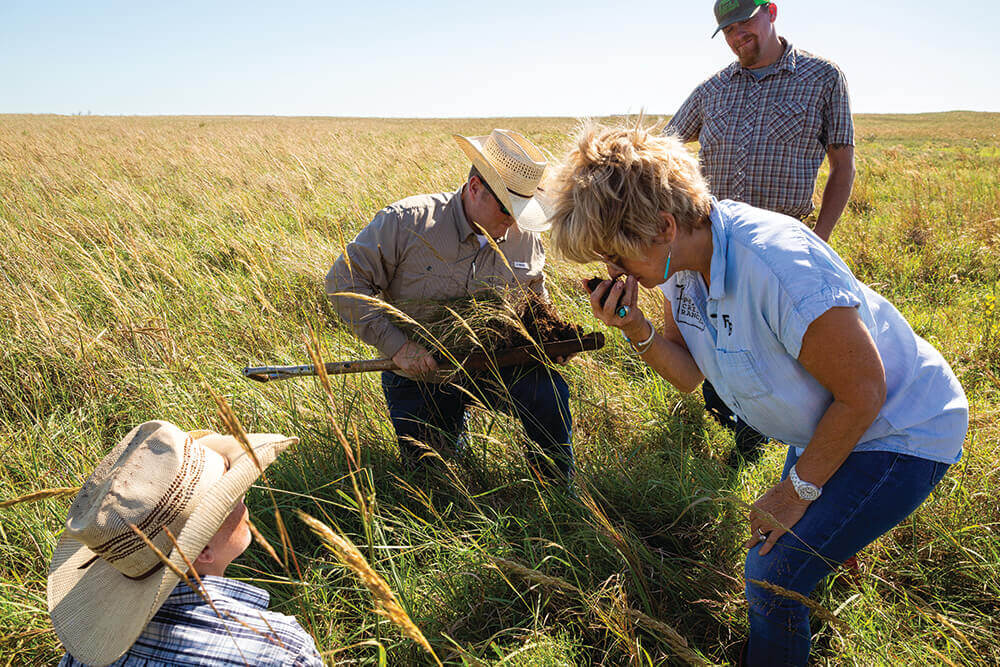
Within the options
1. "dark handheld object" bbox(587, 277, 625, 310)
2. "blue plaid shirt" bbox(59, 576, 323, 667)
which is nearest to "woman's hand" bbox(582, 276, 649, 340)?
"dark handheld object" bbox(587, 277, 625, 310)

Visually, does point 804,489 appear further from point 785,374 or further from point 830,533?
point 785,374

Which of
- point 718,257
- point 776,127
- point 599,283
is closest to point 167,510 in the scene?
point 599,283

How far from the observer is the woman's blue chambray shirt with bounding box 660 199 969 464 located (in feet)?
5.42

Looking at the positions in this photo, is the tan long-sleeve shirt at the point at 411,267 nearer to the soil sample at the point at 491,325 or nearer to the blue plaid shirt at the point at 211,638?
the soil sample at the point at 491,325

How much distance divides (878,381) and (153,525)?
6.54 ft

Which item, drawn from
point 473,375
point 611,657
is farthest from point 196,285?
point 611,657

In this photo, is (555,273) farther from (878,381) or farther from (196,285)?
(878,381)

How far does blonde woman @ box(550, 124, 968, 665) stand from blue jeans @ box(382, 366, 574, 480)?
1.08 meters

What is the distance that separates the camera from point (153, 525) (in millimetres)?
1315

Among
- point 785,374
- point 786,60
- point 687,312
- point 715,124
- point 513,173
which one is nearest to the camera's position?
point 785,374

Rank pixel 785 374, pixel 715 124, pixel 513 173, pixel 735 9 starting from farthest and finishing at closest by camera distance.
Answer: pixel 715 124 → pixel 735 9 → pixel 513 173 → pixel 785 374

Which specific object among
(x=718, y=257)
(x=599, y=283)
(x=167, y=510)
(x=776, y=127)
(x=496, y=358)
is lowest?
(x=496, y=358)

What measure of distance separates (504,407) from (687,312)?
1.15m

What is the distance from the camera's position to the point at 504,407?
2.93 metres
